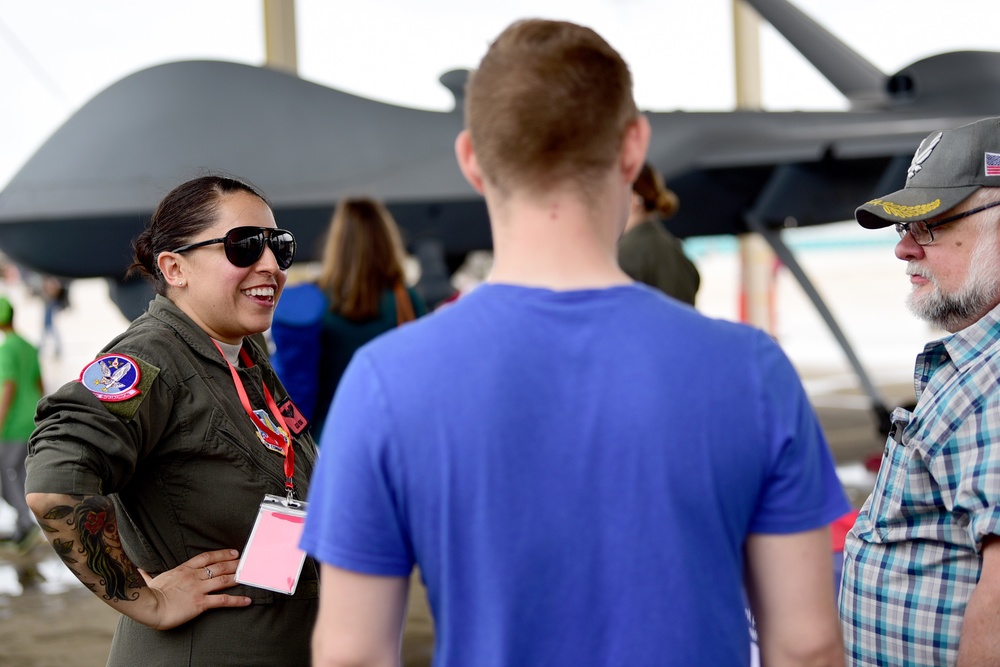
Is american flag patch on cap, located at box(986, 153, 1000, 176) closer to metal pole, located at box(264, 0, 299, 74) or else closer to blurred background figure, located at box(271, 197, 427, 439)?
blurred background figure, located at box(271, 197, 427, 439)

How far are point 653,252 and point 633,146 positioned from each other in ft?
9.19

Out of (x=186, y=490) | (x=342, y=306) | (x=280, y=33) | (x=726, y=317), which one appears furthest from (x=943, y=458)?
(x=726, y=317)

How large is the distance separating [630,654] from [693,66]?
14689 mm

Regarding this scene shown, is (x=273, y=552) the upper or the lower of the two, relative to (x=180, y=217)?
lower

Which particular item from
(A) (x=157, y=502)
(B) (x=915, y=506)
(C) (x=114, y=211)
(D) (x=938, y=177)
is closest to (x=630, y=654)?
(B) (x=915, y=506)

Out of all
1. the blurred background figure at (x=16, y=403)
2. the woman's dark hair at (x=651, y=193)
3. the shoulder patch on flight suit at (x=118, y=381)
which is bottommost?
the blurred background figure at (x=16, y=403)

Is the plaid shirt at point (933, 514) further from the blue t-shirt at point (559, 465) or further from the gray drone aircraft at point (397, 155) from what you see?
the gray drone aircraft at point (397, 155)

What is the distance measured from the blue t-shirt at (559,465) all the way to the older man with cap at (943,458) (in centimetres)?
55

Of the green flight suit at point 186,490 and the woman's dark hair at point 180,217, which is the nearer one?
the green flight suit at point 186,490

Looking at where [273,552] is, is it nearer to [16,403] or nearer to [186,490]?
[186,490]

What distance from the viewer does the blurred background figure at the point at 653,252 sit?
3729mm

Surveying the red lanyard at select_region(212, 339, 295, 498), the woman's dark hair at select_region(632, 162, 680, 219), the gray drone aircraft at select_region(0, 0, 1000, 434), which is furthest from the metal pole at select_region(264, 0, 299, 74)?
the red lanyard at select_region(212, 339, 295, 498)

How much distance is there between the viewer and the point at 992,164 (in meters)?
1.50

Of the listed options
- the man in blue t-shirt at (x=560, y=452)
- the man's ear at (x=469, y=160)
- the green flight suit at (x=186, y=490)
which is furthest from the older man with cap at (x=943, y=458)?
the green flight suit at (x=186, y=490)
